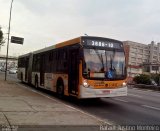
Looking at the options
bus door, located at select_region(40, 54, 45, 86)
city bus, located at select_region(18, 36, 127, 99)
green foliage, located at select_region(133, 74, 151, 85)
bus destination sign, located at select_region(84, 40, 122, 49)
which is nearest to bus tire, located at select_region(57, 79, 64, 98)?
city bus, located at select_region(18, 36, 127, 99)

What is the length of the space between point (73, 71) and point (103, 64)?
1.59 meters

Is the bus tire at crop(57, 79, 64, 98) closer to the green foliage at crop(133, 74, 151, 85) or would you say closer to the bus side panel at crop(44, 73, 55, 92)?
the bus side panel at crop(44, 73, 55, 92)

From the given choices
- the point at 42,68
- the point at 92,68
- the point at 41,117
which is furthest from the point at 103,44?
the point at 42,68

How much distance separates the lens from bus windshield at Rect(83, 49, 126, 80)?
16.2 metres

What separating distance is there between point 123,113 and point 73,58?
14.1 ft

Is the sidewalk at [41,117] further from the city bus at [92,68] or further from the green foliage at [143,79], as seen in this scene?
the green foliage at [143,79]

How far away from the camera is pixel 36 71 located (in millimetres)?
26719

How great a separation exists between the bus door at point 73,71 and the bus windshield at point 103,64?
0.65 m

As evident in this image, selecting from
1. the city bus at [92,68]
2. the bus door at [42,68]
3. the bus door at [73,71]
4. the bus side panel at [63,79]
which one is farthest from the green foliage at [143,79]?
the bus door at [73,71]

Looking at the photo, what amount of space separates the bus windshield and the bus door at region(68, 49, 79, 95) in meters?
0.65

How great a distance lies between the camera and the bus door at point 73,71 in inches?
656

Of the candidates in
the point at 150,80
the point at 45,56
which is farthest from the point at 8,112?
the point at 150,80

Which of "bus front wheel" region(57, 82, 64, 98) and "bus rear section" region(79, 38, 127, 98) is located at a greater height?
"bus rear section" region(79, 38, 127, 98)

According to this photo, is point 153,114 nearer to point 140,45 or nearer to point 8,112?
point 8,112
